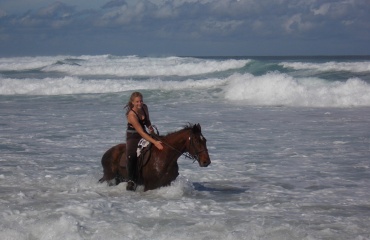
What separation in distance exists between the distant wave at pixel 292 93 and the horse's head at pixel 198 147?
54.2 ft

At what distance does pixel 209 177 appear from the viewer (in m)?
9.84

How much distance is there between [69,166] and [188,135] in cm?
333

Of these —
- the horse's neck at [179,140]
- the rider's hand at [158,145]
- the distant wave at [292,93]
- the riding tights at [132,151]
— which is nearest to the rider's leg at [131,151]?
the riding tights at [132,151]

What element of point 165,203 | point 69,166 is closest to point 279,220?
point 165,203

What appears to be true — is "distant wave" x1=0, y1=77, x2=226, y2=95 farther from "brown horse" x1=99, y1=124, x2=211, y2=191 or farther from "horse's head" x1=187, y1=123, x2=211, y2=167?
"horse's head" x1=187, y1=123, x2=211, y2=167

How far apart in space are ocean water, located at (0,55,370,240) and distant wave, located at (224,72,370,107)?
237 mm

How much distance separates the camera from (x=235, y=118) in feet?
60.4

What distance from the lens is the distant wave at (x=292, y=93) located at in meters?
24.4

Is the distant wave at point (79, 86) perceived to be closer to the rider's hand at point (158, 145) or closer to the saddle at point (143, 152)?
the saddle at point (143, 152)

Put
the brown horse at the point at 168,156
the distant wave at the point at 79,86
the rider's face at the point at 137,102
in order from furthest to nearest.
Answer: the distant wave at the point at 79,86 < the rider's face at the point at 137,102 < the brown horse at the point at 168,156

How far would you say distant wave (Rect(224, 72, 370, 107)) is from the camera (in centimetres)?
2439

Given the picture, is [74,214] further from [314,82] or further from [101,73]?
[101,73]

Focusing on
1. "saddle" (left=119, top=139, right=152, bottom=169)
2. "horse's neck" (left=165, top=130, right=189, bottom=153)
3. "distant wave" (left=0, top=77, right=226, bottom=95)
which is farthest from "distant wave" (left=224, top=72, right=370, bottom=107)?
"saddle" (left=119, top=139, right=152, bottom=169)

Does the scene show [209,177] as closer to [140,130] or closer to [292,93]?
[140,130]
